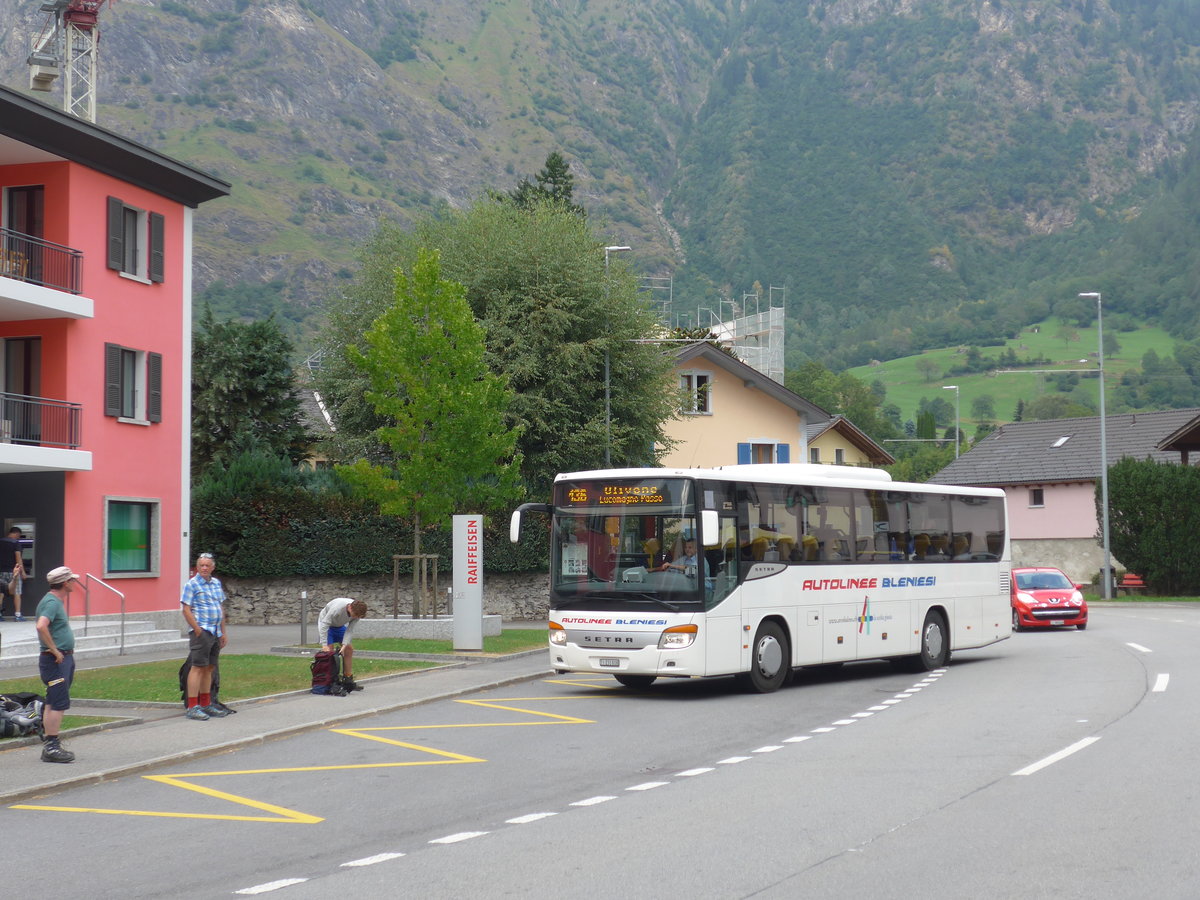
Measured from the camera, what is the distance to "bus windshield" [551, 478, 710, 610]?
18.4 meters

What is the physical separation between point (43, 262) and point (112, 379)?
2.87m

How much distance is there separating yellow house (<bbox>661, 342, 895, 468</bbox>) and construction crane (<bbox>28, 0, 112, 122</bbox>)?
24.2 m

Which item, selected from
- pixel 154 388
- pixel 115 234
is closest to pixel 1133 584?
pixel 154 388

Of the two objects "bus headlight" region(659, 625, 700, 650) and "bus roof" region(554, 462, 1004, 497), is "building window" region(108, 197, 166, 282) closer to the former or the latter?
"bus roof" region(554, 462, 1004, 497)

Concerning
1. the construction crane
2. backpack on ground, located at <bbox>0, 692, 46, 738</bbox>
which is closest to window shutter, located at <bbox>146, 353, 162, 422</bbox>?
the construction crane

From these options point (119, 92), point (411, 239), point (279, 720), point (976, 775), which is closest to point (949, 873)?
point (976, 775)

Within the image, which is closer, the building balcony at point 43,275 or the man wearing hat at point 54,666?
the man wearing hat at point 54,666

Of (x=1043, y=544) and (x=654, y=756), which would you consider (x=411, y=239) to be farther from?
(x=1043, y=544)

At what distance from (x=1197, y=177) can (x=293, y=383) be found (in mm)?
147151

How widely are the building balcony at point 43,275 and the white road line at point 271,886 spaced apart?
2186 centimetres

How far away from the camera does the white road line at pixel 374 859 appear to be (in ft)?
27.9

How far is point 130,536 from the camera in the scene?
3055 cm

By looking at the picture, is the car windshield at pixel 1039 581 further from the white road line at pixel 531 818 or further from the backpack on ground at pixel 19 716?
the white road line at pixel 531 818

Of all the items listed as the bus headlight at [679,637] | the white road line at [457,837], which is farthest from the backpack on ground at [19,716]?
the bus headlight at [679,637]
